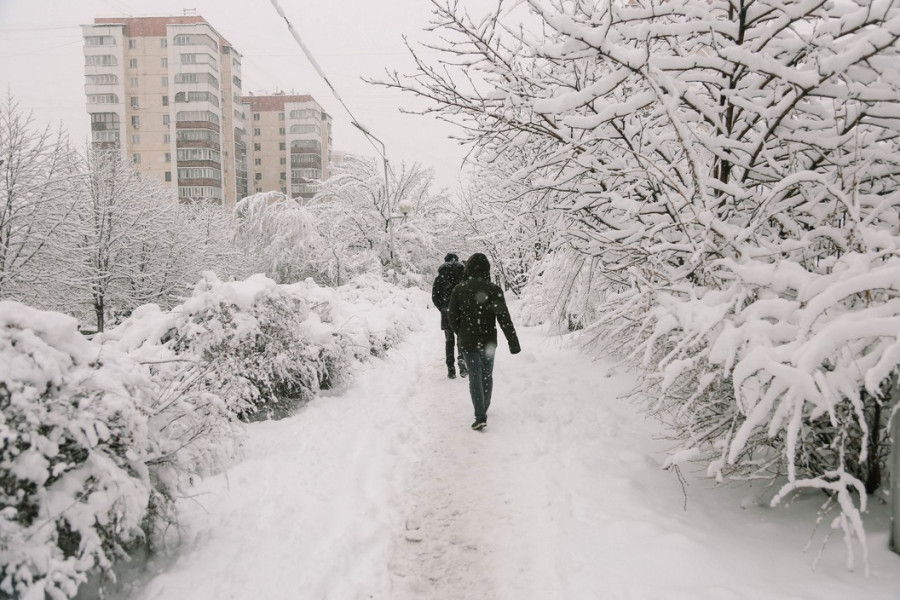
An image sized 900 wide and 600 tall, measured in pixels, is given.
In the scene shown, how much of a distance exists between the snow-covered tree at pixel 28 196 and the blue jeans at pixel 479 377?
17.3m

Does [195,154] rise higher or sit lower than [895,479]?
higher

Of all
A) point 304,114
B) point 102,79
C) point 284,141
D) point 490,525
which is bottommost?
point 490,525

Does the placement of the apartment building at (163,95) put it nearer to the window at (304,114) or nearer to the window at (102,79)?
the window at (102,79)

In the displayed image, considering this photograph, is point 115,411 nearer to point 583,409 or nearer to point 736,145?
point 736,145

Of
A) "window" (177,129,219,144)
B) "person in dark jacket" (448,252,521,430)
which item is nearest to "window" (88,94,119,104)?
"window" (177,129,219,144)

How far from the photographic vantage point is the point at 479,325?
5.89 metres

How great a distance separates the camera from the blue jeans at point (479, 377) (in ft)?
18.5

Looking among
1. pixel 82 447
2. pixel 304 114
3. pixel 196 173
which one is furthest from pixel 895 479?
pixel 304 114

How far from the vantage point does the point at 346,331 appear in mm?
7391

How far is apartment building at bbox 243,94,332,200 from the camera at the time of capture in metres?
75.0

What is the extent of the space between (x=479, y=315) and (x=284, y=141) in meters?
80.1

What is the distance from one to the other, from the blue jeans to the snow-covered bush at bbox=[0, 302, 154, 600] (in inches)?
135

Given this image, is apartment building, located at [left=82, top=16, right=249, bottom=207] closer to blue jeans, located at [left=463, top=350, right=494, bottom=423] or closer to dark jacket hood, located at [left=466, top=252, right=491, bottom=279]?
dark jacket hood, located at [left=466, top=252, right=491, bottom=279]

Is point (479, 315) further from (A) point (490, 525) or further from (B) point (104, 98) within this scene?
(B) point (104, 98)
